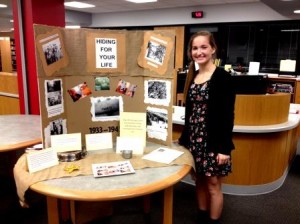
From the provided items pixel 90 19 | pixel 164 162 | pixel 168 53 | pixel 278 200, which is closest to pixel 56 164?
pixel 164 162

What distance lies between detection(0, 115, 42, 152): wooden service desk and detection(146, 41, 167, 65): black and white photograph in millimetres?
978

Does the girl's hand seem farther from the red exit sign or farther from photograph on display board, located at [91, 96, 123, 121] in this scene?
the red exit sign

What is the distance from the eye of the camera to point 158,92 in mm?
1626

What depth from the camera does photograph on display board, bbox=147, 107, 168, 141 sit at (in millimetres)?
1629

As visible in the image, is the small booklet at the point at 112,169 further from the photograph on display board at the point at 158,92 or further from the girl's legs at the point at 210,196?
the girl's legs at the point at 210,196

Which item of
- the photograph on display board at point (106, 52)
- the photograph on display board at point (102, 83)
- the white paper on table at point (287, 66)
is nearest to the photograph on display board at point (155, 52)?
the photograph on display board at point (106, 52)

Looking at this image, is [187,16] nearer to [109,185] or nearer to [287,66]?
[287,66]

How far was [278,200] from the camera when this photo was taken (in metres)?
2.67

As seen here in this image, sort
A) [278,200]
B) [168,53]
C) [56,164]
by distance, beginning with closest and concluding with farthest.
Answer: [56,164] < [168,53] < [278,200]

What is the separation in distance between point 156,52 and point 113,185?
803 millimetres

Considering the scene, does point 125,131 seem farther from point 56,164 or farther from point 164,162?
point 56,164

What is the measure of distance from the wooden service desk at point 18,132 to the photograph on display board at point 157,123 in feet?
2.65

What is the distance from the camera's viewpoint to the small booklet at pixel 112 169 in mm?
1284

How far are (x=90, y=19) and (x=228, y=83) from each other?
29.8ft
